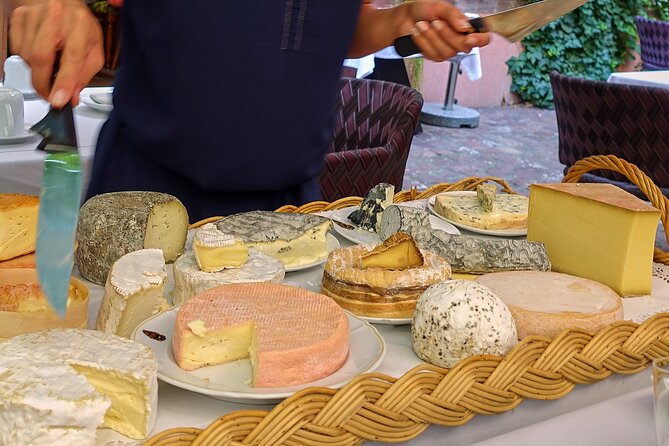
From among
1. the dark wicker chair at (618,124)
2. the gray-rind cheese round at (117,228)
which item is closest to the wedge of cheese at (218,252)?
the gray-rind cheese round at (117,228)

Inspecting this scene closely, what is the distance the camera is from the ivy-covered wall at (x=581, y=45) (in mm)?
8742

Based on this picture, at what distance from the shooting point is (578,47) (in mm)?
9102

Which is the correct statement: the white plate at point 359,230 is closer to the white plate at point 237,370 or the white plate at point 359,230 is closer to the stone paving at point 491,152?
the white plate at point 237,370

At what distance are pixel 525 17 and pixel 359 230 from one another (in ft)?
1.69

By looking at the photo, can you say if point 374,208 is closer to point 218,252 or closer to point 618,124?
point 218,252

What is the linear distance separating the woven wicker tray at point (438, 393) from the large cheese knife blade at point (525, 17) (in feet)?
1.77

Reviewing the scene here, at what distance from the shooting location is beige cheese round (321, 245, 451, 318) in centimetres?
121

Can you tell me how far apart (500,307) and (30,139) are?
5.79 ft

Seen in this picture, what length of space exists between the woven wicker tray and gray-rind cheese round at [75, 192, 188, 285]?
51 centimetres

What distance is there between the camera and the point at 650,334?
3.88ft

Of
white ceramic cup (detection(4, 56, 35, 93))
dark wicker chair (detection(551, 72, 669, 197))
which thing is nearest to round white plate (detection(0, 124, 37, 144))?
white ceramic cup (detection(4, 56, 35, 93))

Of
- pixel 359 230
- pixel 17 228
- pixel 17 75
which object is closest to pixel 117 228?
pixel 17 228

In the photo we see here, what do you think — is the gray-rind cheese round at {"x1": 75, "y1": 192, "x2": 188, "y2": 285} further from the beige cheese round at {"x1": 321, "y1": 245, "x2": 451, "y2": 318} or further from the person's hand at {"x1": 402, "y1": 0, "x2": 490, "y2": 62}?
the person's hand at {"x1": 402, "y1": 0, "x2": 490, "y2": 62}

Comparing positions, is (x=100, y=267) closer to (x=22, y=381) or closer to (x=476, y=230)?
(x=22, y=381)
